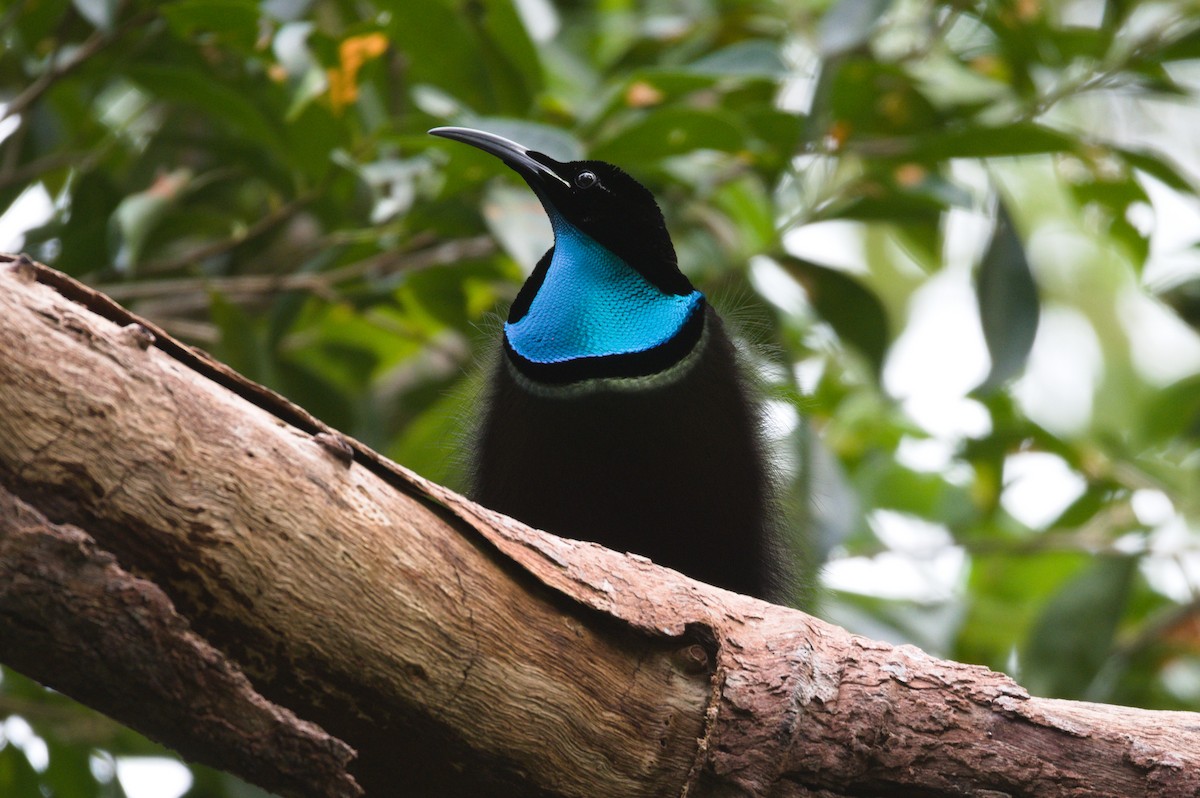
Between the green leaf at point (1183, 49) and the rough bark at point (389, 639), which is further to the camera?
the green leaf at point (1183, 49)

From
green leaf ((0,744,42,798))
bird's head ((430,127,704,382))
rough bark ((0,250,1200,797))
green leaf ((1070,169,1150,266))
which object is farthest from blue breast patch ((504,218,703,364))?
green leaf ((1070,169,1150,266))

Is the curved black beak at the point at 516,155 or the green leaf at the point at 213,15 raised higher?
the green leaf at the point at 213,15

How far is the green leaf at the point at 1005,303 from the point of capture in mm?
4250

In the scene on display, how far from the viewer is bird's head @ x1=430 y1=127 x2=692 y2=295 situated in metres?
3.09

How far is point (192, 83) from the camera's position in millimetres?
3924

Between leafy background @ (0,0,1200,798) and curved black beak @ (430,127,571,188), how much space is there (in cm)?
38

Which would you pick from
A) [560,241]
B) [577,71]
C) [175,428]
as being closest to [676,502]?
[560,241]

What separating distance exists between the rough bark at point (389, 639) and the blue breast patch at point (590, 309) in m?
0.72

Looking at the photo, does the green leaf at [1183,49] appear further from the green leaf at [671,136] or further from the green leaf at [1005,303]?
the green leaf at [671,136]

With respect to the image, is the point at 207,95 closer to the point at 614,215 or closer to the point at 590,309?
the point at 614,215

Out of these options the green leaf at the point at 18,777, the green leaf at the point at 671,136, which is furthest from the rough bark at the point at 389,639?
the green leaf at the point at 18,777

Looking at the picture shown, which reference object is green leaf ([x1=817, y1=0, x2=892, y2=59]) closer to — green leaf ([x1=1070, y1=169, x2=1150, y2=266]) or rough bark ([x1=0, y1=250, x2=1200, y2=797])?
green leaf ([x1=1070, y1=169, x2=1150, y2=266])

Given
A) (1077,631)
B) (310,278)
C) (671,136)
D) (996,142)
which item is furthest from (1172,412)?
(310,278)

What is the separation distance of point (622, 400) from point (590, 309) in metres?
0.23
